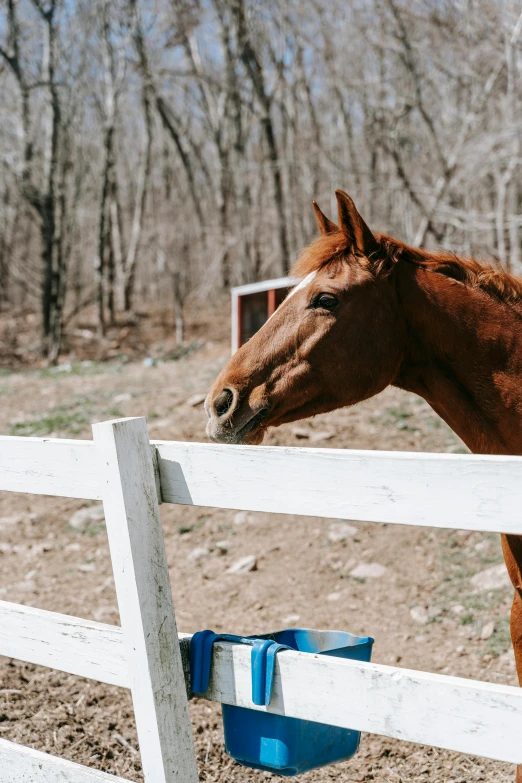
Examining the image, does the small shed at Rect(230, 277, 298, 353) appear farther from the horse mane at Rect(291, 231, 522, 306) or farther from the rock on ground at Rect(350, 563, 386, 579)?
the horse mane at Rect(291, 231, 522, 306)

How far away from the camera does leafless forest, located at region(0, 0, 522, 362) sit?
12734 mm

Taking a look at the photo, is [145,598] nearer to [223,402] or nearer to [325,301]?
[223,402]

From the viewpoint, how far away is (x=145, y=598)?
1.91 meters

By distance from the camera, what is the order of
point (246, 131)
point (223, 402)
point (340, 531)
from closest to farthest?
point (223, 402)
point (340, 531)
point (246, 131)

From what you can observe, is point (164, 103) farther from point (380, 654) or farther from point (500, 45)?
point (380, 654)

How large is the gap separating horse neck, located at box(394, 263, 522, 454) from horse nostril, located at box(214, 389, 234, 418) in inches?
27.0

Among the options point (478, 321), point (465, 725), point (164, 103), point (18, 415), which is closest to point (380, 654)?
point (478, 321)

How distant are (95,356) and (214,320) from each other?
14.4ft

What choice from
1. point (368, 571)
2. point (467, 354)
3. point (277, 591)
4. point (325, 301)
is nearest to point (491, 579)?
point (368, 571)

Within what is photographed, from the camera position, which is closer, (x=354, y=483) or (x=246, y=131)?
(x=354, y=483)

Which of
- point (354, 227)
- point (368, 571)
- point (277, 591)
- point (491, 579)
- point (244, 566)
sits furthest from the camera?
point (244, 566)

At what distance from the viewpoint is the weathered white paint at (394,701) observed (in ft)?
4.99

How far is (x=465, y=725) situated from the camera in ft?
5.09

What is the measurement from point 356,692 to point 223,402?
1.15 meters
